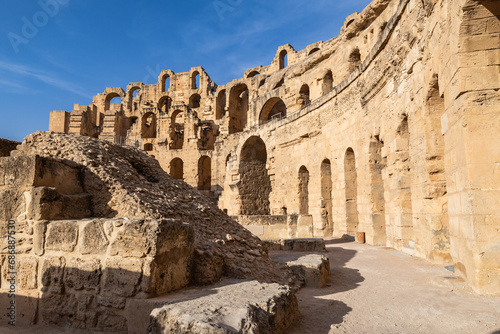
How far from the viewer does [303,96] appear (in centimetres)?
1864

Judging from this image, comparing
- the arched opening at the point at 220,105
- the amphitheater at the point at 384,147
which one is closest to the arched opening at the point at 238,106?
the amphitheater at the point at 384,147

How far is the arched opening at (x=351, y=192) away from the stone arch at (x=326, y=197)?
171 centimetres

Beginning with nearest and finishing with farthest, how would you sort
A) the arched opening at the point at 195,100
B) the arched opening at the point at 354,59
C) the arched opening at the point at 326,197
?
the arched opening at the point at 326,197
the arched opening at the point at 354,59
the arched opening at the point at 195,100

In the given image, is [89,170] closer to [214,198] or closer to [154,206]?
[154,206]

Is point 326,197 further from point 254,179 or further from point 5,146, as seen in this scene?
point 5,146

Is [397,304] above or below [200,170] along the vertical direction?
below

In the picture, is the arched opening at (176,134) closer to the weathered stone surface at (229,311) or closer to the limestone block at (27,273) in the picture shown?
the limestone block at (27,273)

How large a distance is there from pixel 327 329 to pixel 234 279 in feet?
3.91

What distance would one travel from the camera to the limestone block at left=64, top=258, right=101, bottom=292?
3168 mm

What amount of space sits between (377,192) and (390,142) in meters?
1.88

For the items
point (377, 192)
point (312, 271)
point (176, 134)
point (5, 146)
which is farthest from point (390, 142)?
point (176, 134)

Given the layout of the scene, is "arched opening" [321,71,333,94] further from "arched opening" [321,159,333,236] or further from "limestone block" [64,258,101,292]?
"limestone block" [64,258,101,292]

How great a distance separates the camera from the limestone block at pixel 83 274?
3.17 metres

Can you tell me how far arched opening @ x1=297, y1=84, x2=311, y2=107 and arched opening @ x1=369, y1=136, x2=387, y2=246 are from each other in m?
8.98
